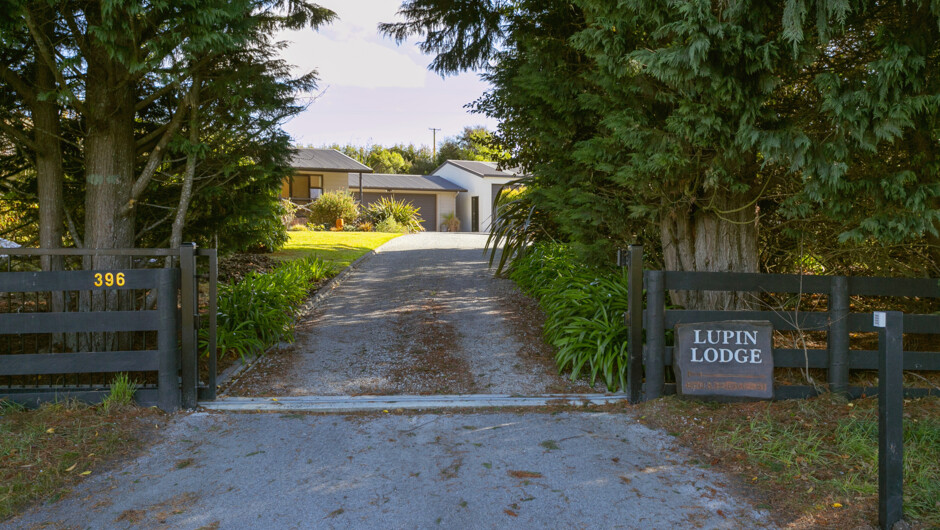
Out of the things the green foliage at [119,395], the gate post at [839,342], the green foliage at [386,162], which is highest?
the green foliage at [386,162]

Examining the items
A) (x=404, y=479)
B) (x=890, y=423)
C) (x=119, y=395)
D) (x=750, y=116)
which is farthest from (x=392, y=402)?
(x=750, y=116)

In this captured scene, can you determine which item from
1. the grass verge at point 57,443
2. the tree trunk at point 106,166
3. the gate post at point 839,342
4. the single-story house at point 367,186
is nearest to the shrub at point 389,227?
the single-story house at point 367,186

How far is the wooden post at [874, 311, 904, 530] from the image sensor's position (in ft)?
10.2

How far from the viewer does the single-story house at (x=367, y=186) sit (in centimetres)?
3050

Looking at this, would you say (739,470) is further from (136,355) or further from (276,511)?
(136,355)

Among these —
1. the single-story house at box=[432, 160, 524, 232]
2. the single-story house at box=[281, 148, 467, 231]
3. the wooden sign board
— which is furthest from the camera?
the single-story house at box=[432, 160, 524, 232]

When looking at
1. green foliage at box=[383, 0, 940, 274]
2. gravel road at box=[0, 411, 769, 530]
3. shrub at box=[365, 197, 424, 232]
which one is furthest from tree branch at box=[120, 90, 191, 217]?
shrub at box=[365, 197, 424, 232]

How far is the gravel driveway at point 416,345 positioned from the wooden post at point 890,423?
103 inches

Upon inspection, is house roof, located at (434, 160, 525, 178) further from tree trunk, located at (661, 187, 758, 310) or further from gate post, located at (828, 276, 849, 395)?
gate post, located at (828, 276, 849, 395)

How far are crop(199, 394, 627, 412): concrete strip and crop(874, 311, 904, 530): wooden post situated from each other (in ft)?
7.18

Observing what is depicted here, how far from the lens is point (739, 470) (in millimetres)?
3824

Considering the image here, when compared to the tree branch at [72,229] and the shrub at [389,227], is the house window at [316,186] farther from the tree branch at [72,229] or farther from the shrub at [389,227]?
the tree branch at [72,229]

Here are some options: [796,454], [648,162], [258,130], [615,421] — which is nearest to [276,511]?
[615,421]

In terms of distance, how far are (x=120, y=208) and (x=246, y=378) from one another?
6.69ft
